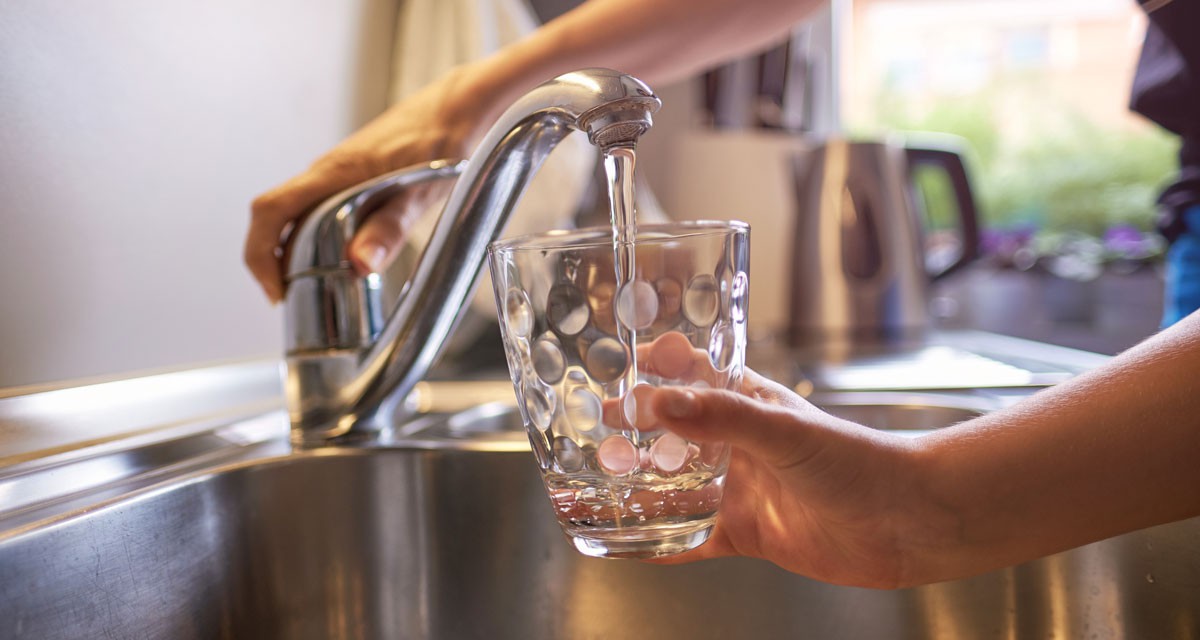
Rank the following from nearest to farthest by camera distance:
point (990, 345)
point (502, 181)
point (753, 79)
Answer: point (502, 181) → point (990, 345) → point (753, 79)

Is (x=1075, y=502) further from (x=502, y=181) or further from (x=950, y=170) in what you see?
(x=950, y=170)

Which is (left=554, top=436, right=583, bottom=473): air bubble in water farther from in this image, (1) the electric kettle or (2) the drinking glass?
(1) the electric kettle

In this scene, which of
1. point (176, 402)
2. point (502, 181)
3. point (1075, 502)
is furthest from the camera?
point (176, 402)

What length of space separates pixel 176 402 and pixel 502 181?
269 millimetres

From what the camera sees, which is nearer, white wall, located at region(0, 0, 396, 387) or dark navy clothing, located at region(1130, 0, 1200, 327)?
white wall, located at region(0, 0, 396, 387)

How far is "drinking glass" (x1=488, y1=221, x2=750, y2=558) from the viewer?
0.98 ft

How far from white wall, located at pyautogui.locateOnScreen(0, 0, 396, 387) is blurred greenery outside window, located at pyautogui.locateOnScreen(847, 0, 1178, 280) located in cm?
172

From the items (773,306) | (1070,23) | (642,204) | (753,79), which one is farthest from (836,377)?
(1070,23)

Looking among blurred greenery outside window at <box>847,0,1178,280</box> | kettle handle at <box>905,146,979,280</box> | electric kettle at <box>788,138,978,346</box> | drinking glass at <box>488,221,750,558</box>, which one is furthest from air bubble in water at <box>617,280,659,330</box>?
blurred greenery outside window at <box>847,0,1178,280</box>

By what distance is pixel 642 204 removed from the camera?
119 cm

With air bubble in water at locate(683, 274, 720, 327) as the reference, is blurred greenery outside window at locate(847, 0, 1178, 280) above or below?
above

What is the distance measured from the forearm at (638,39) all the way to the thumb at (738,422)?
0.35 meters

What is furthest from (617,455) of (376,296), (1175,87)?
(1175,87)

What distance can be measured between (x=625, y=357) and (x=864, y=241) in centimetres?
102
